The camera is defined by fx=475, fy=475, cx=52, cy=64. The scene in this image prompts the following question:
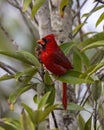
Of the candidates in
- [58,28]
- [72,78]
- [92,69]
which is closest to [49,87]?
[72,78]

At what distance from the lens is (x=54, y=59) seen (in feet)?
4.58

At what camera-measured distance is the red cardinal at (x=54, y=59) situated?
1.36 metres

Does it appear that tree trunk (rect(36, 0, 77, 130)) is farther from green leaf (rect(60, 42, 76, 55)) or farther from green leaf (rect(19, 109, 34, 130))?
green leaf (rect(19, 109, 34, 130))

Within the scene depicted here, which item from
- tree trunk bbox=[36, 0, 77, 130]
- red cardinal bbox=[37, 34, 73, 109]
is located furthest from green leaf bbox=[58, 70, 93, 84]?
tree trunk bbox=[36, 0, 77, 130]

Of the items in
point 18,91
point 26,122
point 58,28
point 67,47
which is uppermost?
point 58,28

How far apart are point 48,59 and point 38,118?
329mm

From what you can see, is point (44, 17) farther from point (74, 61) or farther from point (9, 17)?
point (9, 17)

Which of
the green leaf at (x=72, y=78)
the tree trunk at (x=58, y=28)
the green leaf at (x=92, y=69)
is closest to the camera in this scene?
the green leaf at (x=92, y=69)

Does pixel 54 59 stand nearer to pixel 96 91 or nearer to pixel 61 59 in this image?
pixel 61 59

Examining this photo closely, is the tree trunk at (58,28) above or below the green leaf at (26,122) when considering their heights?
above

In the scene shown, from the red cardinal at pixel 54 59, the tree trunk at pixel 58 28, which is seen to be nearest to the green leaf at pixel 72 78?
the red cardinal at pixel 54 59

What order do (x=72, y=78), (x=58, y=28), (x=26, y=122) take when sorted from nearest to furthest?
(x=26, y=122)
(x=72, y=78)
(x=58, y=28)

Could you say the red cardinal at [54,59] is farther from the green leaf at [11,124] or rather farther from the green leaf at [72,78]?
the green leaf at [11,124]

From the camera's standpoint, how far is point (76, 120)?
4.85 feet
